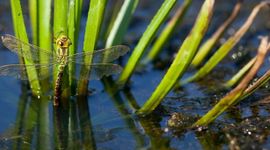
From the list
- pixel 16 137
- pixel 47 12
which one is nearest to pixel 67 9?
pixel 47 12

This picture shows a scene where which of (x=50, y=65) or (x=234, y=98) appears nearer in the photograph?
(x=234, y=98)

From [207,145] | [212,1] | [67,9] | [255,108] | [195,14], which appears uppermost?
[195,14]

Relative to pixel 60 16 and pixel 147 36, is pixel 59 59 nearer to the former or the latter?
pixel 60 16

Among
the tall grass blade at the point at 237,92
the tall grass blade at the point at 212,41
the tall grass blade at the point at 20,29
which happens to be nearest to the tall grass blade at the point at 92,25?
the tall grass blade at the point at 20,29

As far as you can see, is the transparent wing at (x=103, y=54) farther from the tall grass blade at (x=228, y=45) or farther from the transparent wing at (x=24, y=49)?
the tall grass blade at (x=228, y=45)

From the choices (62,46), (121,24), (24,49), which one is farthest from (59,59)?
(121,24)

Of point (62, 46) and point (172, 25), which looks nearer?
point (62, 46)

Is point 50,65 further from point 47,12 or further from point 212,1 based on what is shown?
point 212,1
